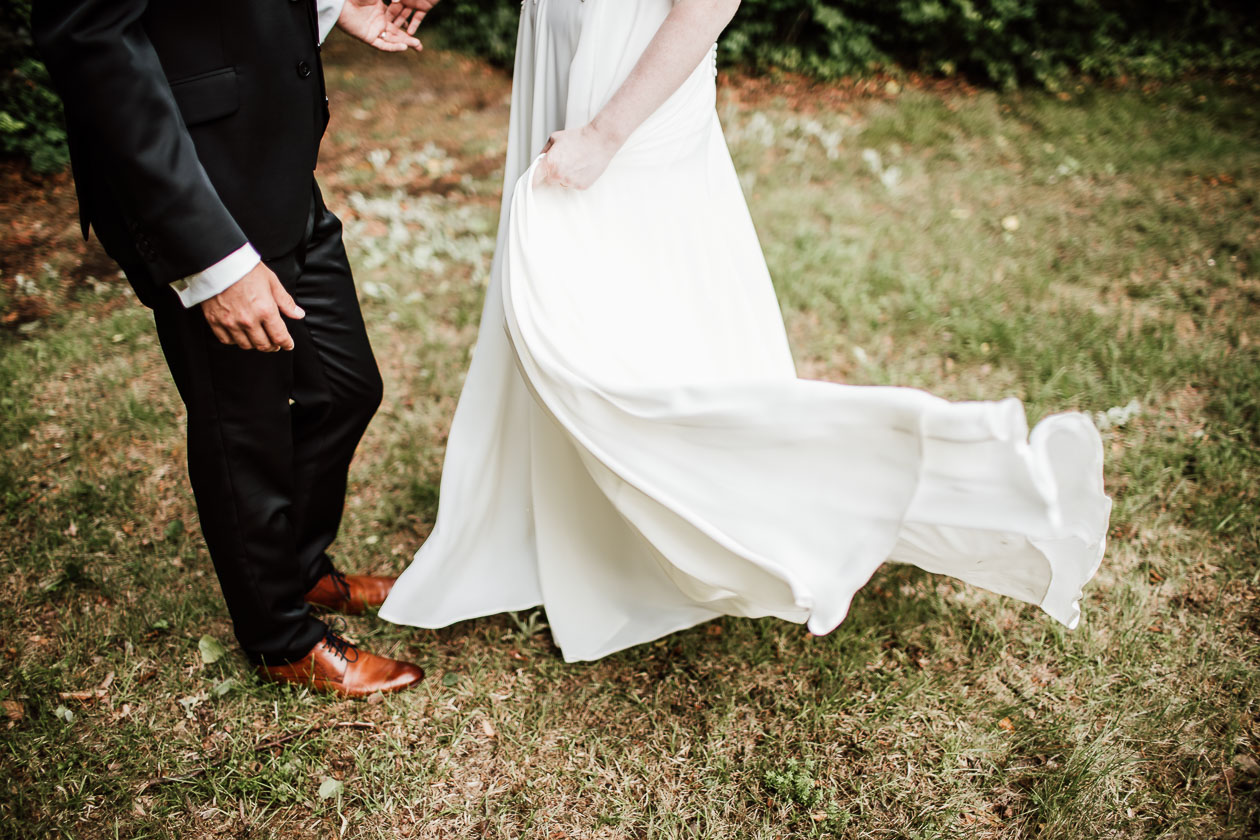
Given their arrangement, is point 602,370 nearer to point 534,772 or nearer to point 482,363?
point 482,363

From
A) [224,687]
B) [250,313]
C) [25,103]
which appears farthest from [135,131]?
[25,103]

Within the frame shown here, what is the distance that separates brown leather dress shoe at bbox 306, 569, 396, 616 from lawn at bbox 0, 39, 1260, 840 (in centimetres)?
6

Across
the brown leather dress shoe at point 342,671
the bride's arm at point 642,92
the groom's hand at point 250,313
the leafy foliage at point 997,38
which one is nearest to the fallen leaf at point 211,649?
the brown leather dress shoe at point 342,671

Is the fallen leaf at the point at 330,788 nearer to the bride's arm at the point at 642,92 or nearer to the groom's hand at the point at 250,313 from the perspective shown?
the groom's hand at the point at 250,313

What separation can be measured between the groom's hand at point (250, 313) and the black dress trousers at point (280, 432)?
0.11 meters

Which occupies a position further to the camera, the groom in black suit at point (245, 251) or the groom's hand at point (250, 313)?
the groom's hand at point (250, 313)

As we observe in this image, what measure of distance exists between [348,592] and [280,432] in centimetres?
77

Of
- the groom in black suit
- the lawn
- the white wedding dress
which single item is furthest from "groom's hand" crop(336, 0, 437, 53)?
the lawn

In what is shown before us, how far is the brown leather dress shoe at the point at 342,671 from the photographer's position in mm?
2172

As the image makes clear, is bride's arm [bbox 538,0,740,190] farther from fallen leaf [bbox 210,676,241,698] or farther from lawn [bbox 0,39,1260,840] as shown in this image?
fallen leaf [bbox 210,676,241,698]

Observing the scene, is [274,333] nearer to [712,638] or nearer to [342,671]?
[342,671]

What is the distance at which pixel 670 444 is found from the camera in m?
1.66

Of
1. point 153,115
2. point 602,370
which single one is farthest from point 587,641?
point 153,115

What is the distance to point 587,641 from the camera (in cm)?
227
